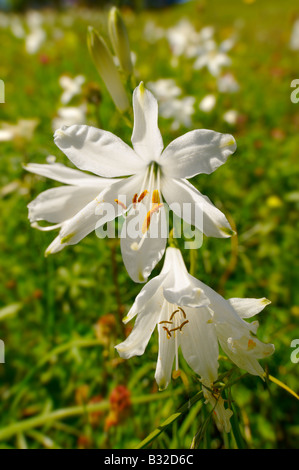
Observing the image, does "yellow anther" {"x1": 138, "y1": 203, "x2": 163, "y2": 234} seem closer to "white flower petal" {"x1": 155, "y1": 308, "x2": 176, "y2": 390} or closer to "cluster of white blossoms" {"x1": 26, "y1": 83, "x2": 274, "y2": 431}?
"cluster of white blossoms" {"x1": 26, "y1": 83, "x2": 274, "y2": 431}

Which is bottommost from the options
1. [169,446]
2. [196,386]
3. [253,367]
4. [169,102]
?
[169,446]

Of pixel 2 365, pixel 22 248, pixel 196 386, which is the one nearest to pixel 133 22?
pixel 22 248

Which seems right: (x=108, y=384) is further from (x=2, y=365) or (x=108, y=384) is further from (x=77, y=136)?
(x=77, y=136)

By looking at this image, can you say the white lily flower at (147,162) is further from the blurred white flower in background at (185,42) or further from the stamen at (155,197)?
the blurred white flower in background at (185,42)

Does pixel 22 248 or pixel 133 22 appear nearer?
pixel 22 248

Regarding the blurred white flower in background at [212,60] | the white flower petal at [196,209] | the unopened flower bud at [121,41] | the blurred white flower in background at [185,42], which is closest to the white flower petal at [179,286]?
the white flower petal at [196,209]

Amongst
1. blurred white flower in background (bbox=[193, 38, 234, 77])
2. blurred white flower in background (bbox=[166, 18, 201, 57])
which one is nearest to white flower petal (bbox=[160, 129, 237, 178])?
blurred white flower in background (bbox=[193, 38, 234, 77])
